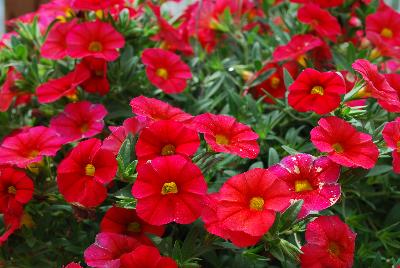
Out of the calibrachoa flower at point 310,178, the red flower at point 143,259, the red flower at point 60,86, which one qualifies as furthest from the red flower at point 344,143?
the red flower at point 60,86

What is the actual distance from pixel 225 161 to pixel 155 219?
28 centimetres

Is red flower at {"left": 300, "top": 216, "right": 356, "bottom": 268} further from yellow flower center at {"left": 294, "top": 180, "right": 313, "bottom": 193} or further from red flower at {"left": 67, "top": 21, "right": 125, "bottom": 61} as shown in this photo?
red flower at {"left": 67, "top": 21, "right": 125, "bottom": 61}

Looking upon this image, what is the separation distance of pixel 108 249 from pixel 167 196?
12 centimetres

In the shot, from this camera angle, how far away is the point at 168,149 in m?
0.92

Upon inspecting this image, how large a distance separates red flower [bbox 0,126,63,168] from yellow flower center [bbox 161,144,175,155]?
9.1 inches

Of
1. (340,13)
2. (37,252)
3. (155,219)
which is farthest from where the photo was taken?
(340,13)

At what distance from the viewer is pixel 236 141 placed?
0.96 metres

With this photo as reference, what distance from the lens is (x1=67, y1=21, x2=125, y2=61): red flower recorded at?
1194 millimetres

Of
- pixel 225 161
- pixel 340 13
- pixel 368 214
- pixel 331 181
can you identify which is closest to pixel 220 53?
pixel 340 13

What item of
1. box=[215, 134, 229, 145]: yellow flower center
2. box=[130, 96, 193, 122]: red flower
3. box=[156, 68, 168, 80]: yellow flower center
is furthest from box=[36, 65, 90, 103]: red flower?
box=[215, 134, 229, 145]: yellow flower center

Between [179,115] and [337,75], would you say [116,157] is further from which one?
[337,75]

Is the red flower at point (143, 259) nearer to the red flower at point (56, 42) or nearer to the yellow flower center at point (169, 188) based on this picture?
the yellow flower center at point (169, 188)

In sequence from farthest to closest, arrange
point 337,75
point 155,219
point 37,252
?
point 37,252 < point 337,75 < point 155,219

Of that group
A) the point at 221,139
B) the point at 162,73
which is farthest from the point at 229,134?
the point at 162,73
